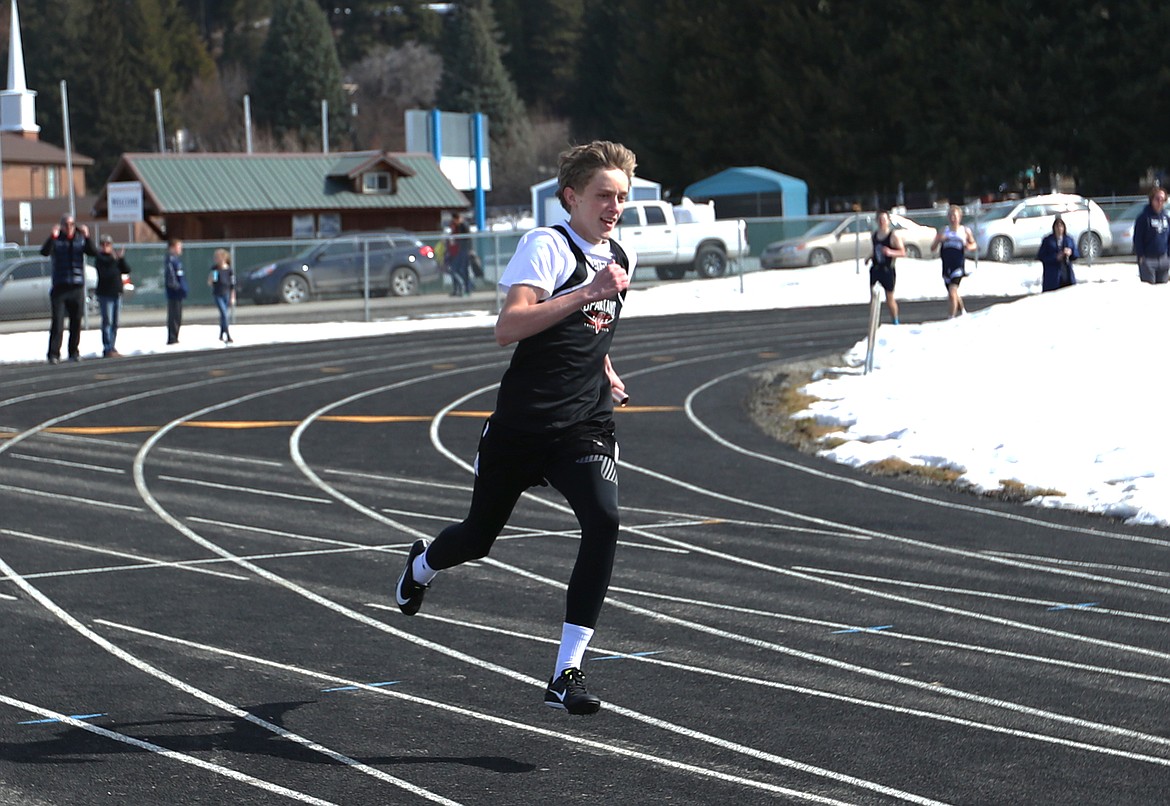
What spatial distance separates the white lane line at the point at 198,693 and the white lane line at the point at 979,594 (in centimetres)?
344

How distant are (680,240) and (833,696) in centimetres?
3321

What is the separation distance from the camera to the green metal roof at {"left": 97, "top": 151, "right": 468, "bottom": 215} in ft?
181

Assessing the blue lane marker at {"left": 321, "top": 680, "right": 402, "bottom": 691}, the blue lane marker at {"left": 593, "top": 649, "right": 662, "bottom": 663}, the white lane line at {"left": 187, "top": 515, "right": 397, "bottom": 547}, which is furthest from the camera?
the white lane line at {"left": 187, "top": 515, "right": 397, "bottom": 547}

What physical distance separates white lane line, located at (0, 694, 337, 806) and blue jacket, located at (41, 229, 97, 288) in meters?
16.8

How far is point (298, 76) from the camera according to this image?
104000 mm

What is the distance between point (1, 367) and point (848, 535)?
1690 centimetres

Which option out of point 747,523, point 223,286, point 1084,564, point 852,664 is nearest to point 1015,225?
point 223,286

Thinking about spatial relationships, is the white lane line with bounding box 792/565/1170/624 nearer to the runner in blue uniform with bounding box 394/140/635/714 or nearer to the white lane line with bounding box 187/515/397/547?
the white lane line with bounding box 187/515/397/547

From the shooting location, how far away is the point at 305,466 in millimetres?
12664

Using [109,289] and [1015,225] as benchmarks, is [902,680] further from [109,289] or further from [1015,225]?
[1015,225]

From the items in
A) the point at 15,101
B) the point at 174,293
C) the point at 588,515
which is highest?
the point at 15,101

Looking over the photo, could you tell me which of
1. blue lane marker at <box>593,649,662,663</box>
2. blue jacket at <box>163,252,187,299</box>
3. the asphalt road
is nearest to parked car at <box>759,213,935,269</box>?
blue jacket at <box>163,252,187,299</box>

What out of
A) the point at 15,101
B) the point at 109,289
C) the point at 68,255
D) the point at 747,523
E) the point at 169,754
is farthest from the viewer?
the point at 15,101

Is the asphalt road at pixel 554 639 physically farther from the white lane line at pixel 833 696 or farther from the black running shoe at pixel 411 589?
the black running shoe at pixel 411 589
